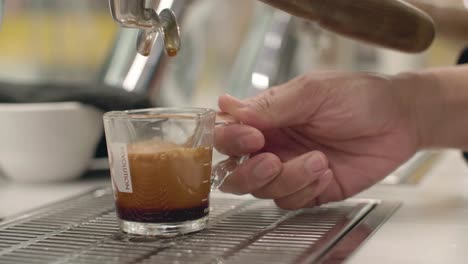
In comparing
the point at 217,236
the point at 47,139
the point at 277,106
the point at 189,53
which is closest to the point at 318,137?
the point at 277,106

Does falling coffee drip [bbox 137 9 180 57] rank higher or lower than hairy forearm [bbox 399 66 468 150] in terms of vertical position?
higher

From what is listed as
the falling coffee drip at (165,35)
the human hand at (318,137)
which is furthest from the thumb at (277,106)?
the falling coffee drip at (165,35)

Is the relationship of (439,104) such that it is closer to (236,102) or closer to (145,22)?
(236,102)

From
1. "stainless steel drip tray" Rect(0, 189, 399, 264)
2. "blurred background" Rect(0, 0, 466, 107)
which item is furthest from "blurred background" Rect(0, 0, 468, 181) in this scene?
"stainless steel drip tray" Rect(0, 189, 399, 264)

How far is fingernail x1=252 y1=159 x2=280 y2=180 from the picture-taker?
620 millimetres

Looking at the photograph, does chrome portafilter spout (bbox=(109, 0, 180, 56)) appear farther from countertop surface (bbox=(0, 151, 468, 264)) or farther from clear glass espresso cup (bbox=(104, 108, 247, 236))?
countertop surface (bbox=(0, 151, 468, 264))

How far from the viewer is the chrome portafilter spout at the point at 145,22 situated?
496mm

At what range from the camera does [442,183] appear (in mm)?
891

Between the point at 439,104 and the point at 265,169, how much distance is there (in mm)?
270

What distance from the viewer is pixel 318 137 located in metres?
0.74

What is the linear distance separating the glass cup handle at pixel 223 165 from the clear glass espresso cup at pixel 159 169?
0.11ft

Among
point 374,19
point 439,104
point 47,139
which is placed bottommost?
point 47,139

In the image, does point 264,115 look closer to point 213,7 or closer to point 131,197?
point 131,197

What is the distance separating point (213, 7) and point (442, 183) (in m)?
0.81
